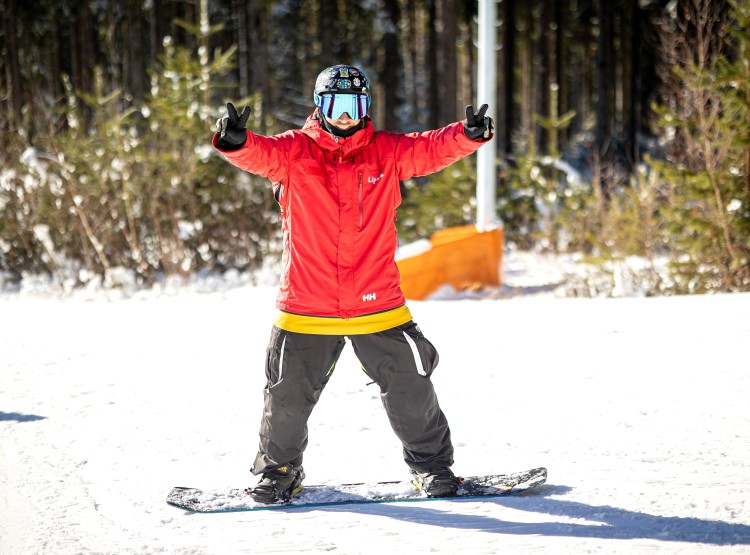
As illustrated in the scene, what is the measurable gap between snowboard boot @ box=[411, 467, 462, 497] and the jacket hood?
1320 millimetres

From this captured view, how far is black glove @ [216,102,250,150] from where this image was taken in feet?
9.25

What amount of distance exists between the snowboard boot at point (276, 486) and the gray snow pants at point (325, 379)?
1.3 inches

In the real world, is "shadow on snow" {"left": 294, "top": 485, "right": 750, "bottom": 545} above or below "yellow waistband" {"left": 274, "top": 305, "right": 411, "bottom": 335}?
below

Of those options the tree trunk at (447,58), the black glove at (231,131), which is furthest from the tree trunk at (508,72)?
the black glove at (231,131)

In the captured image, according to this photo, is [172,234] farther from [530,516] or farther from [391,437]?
[530,516]

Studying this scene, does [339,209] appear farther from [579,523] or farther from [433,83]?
[433,83]

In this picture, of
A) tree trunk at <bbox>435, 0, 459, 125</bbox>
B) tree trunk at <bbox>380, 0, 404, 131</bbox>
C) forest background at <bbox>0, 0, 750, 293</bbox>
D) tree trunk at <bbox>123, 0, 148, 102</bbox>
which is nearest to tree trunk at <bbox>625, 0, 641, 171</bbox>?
tree trunk at <bbox>380, 0, 404, 131</bbox>

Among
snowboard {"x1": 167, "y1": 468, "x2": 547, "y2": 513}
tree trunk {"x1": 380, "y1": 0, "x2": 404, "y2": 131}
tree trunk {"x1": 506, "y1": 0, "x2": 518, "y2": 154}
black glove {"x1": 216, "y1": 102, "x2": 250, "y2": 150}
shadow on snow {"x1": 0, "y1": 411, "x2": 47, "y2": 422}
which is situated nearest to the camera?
black glove {"x1": 216, "y1": 102, "x2": 250, "y2": 150}

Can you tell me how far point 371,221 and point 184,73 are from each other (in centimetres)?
804

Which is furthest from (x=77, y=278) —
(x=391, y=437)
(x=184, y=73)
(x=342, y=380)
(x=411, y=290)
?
(x=391, y=437)

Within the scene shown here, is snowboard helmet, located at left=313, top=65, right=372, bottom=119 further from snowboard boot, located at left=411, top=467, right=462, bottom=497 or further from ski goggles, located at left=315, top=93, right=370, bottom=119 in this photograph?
snowboard boot, located at left=411, top=467, right=462, bottom=497

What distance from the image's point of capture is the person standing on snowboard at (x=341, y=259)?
3016 millimetres

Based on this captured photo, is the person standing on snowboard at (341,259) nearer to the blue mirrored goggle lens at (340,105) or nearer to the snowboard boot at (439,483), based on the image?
the blue mirrored goggle lens at (340,105)

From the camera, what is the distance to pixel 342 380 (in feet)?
15.8
